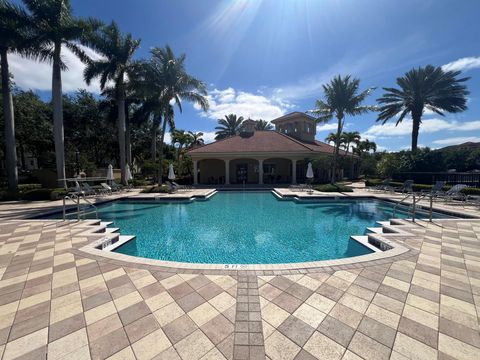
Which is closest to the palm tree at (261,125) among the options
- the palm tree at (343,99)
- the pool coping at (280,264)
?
the palm tree at (343,99)

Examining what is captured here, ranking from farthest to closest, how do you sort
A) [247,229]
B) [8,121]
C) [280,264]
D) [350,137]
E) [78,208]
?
[350,137]
[8,121]
[247,229]
[78,208]
[280,264]

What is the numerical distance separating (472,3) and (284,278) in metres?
14.5

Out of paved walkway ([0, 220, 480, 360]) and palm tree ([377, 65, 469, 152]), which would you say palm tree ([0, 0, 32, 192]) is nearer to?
paved walkway ([0, 220, 480, 360])

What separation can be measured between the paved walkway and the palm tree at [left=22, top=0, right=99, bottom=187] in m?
15.6

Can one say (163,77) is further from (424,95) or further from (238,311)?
(424,95)

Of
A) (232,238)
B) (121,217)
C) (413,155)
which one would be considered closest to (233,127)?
(413,155)

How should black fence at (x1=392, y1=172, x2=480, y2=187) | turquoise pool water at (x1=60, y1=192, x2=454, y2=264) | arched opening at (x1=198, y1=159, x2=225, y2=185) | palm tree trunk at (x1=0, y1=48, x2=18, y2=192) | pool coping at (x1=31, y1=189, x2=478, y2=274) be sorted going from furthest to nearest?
arched opening at (x1=198, y1=159, x2=225, y2=185) < black fence at (x1=392, y1=172, x2=480, y2=187) < palm tree trunk at (x1=0, y1=48, x2=18, y2=192) < turquoise pool water at (x1=60, y1=192, x2=454, y2=264) < pool coping at (x1=31, y1=189, x2=478, y2=274)

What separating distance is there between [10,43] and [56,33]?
2968mm

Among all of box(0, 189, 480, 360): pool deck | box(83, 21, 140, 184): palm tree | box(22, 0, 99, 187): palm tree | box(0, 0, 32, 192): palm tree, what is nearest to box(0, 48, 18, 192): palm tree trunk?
box(0, 0, 32, 192): palm tree

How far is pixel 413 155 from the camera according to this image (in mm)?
19812

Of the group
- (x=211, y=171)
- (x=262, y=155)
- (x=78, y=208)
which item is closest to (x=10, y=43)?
(x=78, y=208)

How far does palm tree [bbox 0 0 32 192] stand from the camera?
13.7 meters

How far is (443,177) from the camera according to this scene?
55.4ft

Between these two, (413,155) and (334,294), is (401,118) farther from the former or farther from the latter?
(334,294)
